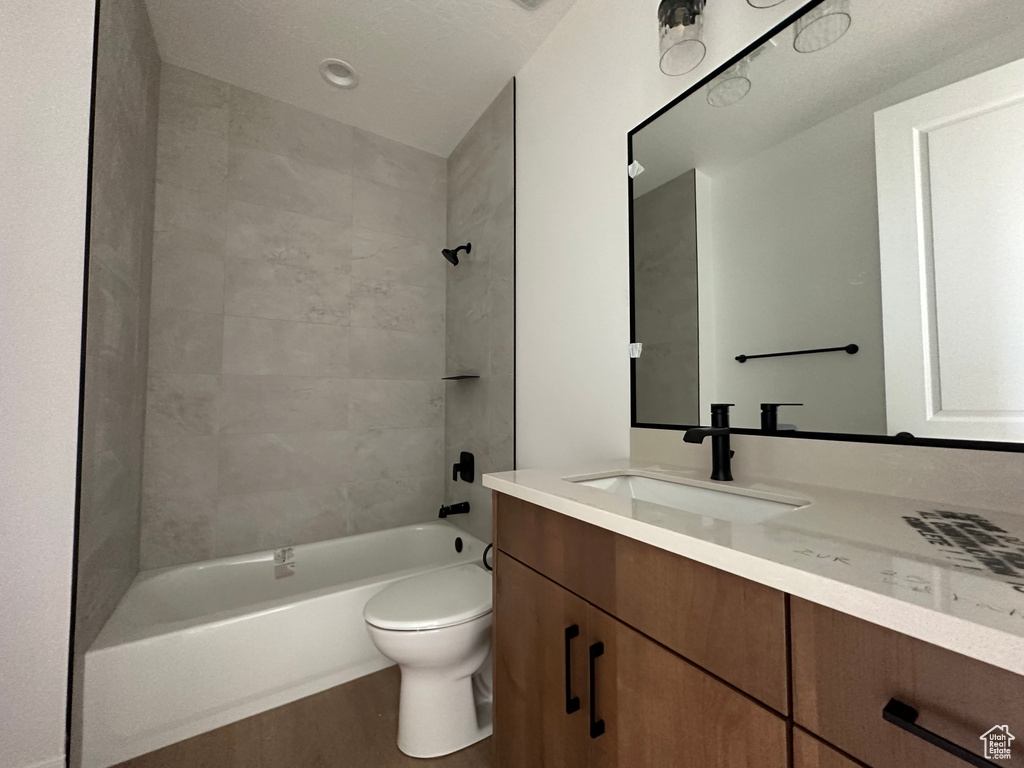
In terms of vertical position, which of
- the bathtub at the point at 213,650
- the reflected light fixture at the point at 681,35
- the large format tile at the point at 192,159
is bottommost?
the bathtub at the point at 213,650

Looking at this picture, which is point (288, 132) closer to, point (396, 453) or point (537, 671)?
point (396, 453)

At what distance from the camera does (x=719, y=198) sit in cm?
111

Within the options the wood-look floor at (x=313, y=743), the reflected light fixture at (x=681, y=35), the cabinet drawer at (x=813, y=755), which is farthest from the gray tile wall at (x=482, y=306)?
the cabinet drawer at (x=813, y=755)

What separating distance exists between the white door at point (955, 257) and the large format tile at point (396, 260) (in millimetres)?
2067

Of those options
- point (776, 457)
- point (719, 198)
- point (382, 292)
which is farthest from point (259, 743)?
point (719, 198)

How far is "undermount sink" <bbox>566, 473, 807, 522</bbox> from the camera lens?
82 centimetres

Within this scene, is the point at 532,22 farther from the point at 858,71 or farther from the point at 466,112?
the point at 858,71

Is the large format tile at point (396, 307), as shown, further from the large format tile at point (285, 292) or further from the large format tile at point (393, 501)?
the large format tile at point (393, 501)

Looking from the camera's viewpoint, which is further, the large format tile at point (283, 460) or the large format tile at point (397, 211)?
the large format tile at point (397, 211)

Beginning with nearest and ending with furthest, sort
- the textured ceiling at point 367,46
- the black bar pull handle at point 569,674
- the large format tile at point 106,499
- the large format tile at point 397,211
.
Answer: the black bar pull handle at point 569,674, the large format tile at point 106,499, the textured ceiling at point 367,46, the large format tile at point 397,211

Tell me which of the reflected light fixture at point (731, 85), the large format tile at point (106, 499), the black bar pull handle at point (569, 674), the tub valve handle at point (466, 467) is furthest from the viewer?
the tub valve handle at point (466, 467)

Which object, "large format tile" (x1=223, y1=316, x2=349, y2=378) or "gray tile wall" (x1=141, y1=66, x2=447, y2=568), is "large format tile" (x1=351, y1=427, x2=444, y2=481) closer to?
"gray tile wall" (x1=141, y1=66, x2=447, y2=568)

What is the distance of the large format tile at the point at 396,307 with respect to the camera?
2.26m

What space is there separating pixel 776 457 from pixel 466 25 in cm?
193
